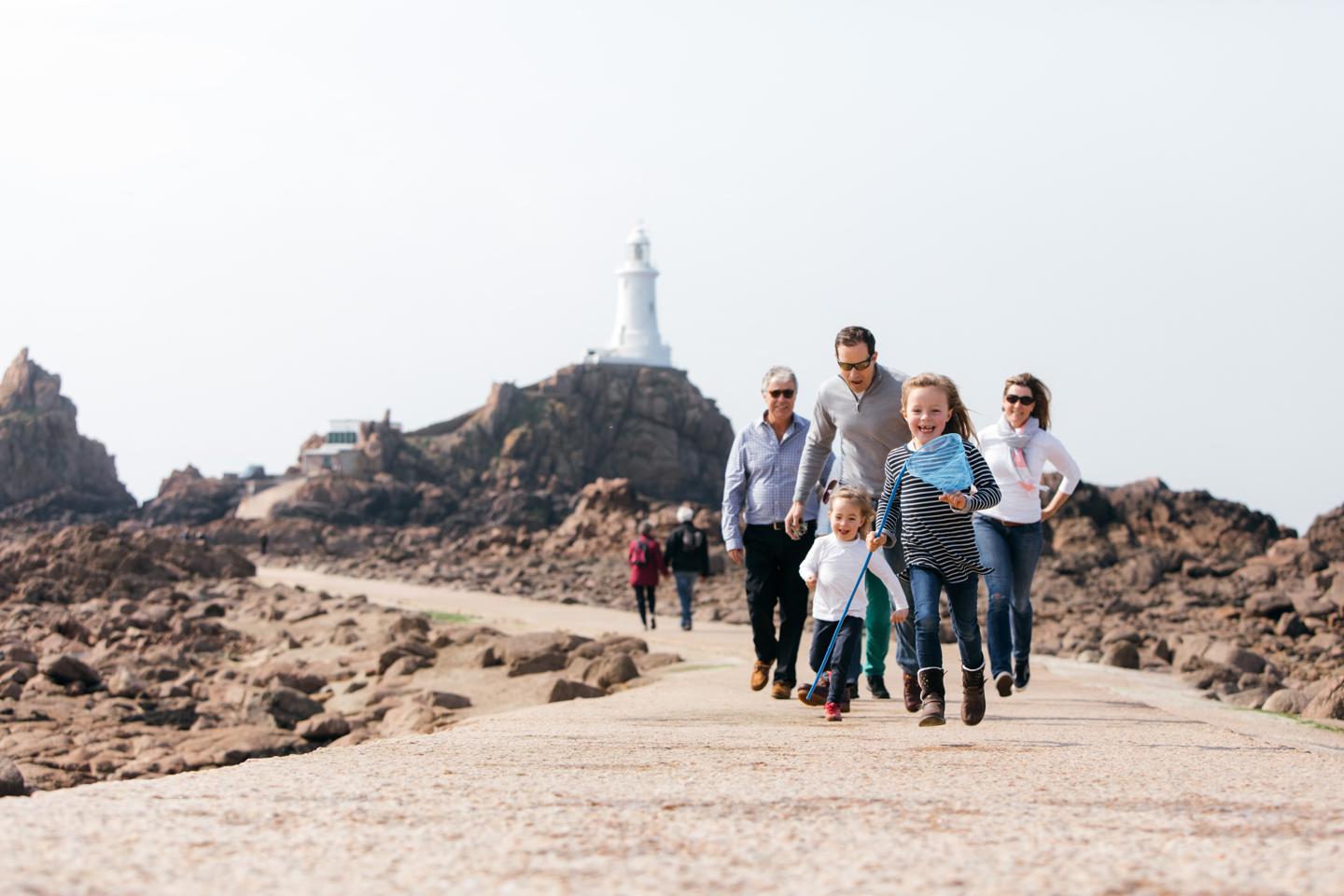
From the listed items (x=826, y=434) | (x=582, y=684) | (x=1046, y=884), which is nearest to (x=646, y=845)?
(x=1046, y=884)

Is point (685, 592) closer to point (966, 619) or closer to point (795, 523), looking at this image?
point (795, 523)

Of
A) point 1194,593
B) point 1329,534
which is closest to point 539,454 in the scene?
point 1329,534

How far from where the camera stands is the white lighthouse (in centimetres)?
8962

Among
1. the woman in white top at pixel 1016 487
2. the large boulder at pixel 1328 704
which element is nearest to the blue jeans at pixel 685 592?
the large boulder at pixel 1328 704

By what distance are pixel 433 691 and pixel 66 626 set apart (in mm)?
10555

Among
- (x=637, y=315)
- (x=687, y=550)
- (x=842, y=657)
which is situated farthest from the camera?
(x=637, y=315)

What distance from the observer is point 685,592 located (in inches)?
745

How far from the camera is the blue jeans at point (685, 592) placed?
61.5 feet

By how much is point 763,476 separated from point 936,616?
2.14 m

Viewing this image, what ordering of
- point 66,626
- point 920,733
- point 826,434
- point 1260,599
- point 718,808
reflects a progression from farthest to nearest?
point 1260,599, point 66,626, point 826,434, point 920,733, point 718,808

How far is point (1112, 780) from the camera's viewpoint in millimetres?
4832

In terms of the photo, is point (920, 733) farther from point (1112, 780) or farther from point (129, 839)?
point (129, 839)

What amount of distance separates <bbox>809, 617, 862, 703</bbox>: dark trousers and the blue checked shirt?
102 centimetres

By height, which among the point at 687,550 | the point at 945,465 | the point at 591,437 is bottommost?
the point at 687,550
